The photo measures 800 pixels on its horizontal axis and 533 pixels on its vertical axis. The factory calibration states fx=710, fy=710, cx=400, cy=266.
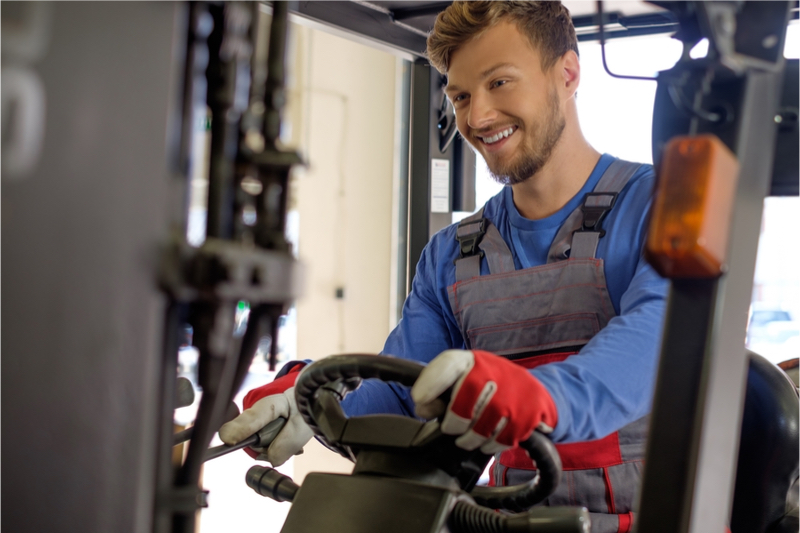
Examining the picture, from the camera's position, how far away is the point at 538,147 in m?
1.72

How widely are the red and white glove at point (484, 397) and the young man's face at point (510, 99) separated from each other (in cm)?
92

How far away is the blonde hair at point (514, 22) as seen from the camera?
1.71 m

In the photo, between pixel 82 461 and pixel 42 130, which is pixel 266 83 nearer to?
pixel 42 130

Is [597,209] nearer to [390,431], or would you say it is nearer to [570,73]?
[570,73]

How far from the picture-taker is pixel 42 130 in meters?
0.40

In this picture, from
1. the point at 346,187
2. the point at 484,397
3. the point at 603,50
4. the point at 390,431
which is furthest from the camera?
the point at 346,187

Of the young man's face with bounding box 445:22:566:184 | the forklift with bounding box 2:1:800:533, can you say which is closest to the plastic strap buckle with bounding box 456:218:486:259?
the young man's face with bounding box 445:22:566:184

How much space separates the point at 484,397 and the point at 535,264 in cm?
85

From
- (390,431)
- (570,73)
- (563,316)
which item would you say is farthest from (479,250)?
(390,431)

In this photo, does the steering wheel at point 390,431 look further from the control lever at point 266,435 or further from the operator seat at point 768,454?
the operator seat at point 768,454

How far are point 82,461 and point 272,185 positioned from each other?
20 centimetres

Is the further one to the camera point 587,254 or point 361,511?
point 587,254

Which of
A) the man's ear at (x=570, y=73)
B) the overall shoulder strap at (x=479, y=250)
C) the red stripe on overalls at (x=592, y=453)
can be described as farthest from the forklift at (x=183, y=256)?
the man's ear at (x=570, y=73)

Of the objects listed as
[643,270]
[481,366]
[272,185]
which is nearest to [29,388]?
[272,185]
